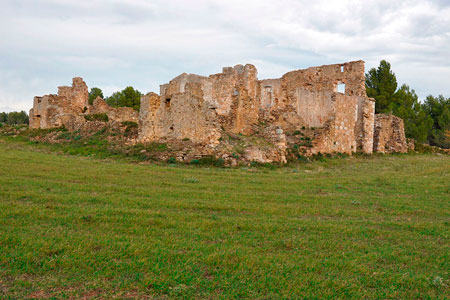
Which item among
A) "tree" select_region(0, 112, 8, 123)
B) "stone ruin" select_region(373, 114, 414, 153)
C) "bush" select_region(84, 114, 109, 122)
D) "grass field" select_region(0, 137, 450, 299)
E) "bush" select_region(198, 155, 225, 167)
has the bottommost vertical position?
"grass field" select_region(0, 137, 450, 299)

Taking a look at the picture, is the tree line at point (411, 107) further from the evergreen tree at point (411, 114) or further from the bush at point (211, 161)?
the bush at point (211, 161)

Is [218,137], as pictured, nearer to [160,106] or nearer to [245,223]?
[160,106]

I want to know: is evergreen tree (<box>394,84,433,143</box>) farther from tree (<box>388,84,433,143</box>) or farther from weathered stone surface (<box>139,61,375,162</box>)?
weathered stone surface (<box>139,61,375,162</box>)

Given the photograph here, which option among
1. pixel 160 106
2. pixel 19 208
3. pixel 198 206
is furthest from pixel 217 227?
pixel 160 106

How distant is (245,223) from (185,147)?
33.7 ft

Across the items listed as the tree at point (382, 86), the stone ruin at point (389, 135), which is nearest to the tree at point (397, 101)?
the tree at point (382, 86)

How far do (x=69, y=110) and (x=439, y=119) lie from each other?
35954 millimetres

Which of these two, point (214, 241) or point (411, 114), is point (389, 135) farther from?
point (214, 241)

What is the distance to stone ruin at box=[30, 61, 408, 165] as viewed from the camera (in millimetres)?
16703

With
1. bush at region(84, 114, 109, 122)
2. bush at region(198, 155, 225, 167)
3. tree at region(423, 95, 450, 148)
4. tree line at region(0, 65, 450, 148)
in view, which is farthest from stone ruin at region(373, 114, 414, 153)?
bush at region(84, 114, 109, 122)

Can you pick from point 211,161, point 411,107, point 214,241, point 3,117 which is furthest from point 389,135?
point 3,117

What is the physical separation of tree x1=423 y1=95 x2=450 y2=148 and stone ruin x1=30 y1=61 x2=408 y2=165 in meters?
13.7

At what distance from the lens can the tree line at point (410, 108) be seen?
3497cm

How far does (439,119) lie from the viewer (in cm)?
3844
